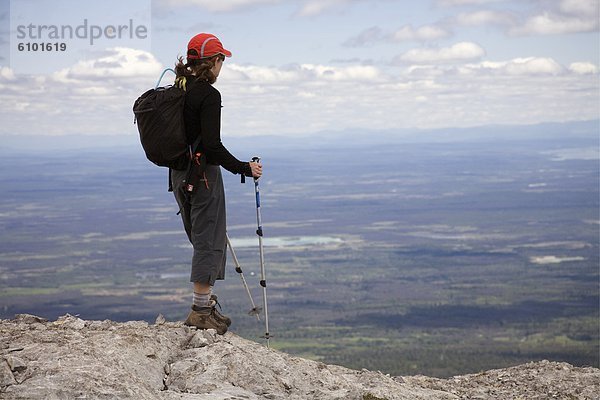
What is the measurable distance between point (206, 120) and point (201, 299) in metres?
2.09

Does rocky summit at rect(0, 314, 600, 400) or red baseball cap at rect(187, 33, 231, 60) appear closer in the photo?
rocky summit at rect(0, 314, 600, 400)

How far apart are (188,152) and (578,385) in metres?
5.90

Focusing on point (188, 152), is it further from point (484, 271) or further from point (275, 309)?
point (484, 271)

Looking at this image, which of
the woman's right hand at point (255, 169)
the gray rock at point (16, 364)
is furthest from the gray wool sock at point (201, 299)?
the gray rock at point (16, 364)

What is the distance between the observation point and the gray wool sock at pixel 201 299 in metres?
10.4

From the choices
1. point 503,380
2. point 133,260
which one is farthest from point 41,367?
point 133,260

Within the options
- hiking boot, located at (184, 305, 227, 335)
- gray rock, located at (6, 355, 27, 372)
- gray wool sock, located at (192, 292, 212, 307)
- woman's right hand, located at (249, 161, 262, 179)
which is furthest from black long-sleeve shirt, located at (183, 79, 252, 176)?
gray rock, located at (6, 355, 27, 372)

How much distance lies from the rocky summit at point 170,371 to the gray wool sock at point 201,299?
300 millimetres

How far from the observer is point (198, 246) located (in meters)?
10.1

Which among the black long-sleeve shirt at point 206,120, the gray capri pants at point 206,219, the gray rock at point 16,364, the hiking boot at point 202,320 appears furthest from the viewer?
the hiking boot at point 202,320

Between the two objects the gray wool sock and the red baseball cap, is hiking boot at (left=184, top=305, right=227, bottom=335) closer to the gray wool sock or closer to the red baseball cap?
the gray wool sock

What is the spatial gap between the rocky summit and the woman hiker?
850 mm

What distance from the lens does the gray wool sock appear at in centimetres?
1044

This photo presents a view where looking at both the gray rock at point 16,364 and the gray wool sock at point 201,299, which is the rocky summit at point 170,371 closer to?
the gray rock at point 16,364
